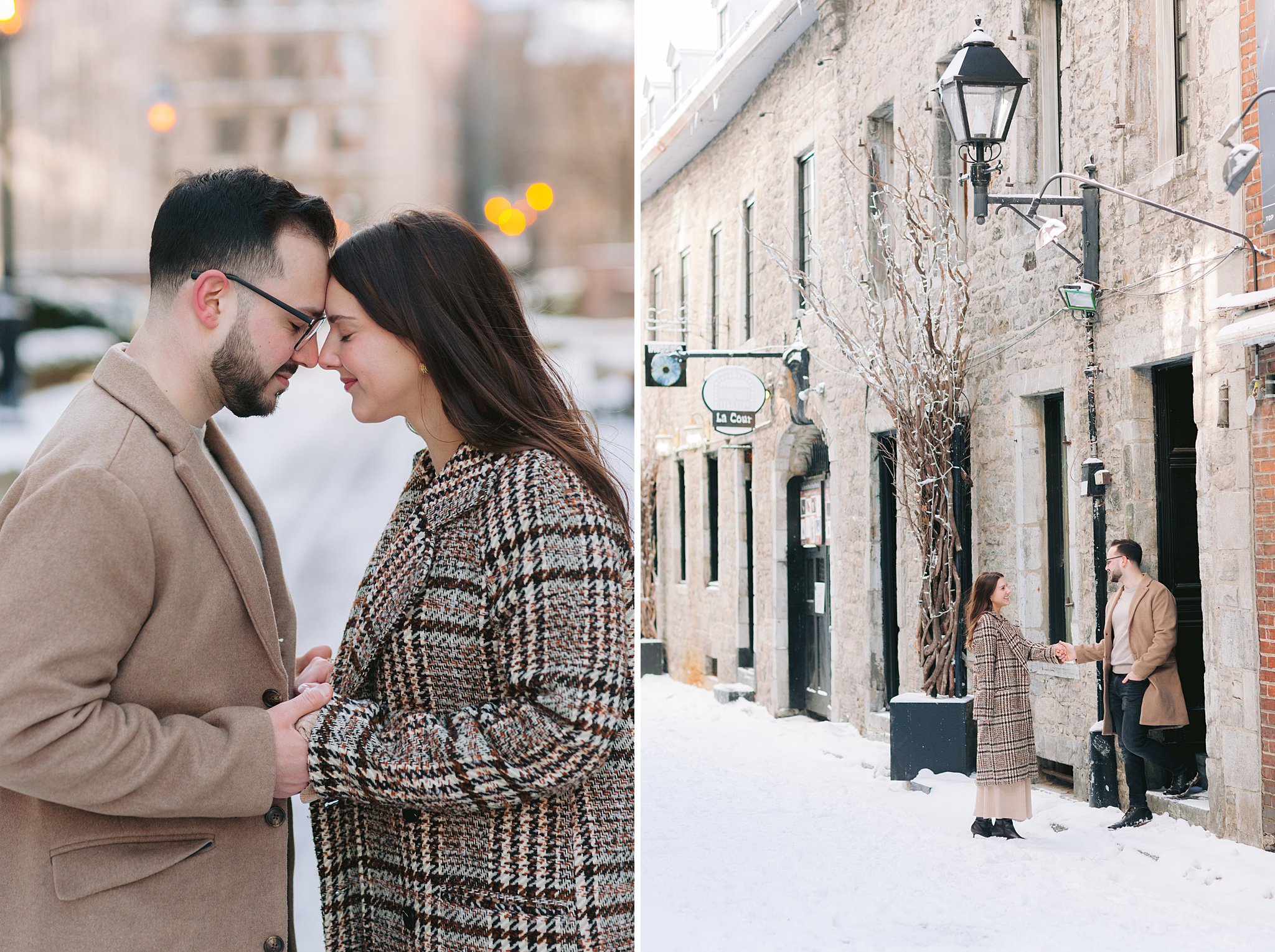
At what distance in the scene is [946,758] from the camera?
10.3ft

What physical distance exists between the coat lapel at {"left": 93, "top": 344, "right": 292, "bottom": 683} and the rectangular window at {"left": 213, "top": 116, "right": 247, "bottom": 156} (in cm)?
111

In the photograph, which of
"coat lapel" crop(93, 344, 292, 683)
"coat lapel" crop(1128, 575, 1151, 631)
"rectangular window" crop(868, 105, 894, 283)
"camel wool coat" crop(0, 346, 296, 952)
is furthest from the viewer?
"rectangular window" crop(868, 105, 894, 283)

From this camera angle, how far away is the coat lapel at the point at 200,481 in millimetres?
1507

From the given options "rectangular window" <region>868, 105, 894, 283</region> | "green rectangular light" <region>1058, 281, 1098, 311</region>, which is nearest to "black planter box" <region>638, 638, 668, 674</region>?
"rectangular window" <region>868, 105, 894, 283</region>

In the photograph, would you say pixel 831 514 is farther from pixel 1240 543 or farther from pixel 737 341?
pixel 1240 543

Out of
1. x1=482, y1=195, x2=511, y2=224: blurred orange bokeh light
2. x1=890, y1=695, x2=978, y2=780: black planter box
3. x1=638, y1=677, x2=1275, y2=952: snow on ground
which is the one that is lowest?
x1=638, y1=677, x2=1275, y2=952: snow on ground

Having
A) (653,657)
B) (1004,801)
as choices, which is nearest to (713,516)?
(653,657)

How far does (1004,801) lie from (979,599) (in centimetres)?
52

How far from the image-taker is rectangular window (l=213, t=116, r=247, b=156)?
254 cm

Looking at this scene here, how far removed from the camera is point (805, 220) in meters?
3.37

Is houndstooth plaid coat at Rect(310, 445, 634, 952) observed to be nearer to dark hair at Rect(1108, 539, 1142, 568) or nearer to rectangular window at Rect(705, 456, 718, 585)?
dark hair at Rect(1108, 539, 1142, 568)

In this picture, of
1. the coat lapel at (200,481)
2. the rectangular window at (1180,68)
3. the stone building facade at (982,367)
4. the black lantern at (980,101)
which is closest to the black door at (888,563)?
the stone building facade at (982,367)

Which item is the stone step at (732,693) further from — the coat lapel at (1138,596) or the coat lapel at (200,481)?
the coat lapel at (200,481)

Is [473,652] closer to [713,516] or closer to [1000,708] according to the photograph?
[1000,708]
